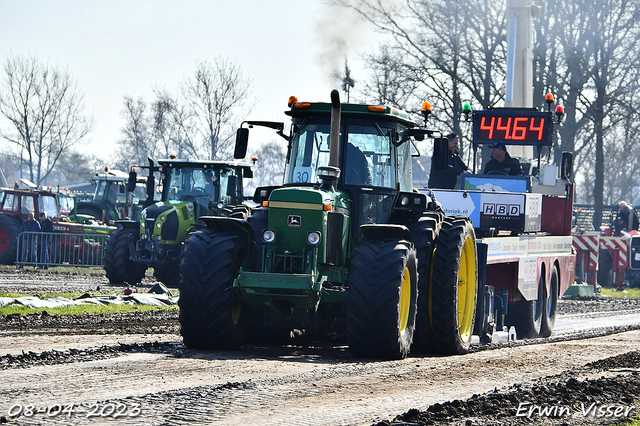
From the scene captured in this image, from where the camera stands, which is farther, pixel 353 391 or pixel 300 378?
pixel 300 378

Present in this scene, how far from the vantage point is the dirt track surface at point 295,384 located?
5.65 meters

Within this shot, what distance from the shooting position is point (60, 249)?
25.2 meters

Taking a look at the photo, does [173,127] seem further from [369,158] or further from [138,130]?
[369,158]

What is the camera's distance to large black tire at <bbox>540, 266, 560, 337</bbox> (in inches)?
543

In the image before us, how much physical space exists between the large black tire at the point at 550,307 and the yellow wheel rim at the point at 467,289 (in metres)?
3.29

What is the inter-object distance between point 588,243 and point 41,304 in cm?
1580

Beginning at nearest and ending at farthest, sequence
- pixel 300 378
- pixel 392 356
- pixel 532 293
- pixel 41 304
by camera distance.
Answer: pixel 300 378
pixel 392 356
pixel 532 293
pixel 41 304

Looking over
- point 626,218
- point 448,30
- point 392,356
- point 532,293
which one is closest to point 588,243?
point 626,218

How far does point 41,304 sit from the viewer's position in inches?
563

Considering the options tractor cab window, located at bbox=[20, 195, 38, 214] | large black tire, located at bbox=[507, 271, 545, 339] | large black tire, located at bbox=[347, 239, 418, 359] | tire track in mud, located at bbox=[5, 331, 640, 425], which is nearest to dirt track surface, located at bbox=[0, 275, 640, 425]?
tire track in mud, located at bbox=[5, 331, 640, 425]

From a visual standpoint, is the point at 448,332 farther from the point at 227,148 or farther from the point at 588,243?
the point at 227,148

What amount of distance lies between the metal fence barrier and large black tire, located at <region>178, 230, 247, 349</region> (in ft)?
55.7

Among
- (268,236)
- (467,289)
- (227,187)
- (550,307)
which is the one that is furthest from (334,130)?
(227,187)

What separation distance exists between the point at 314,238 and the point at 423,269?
136 cm
